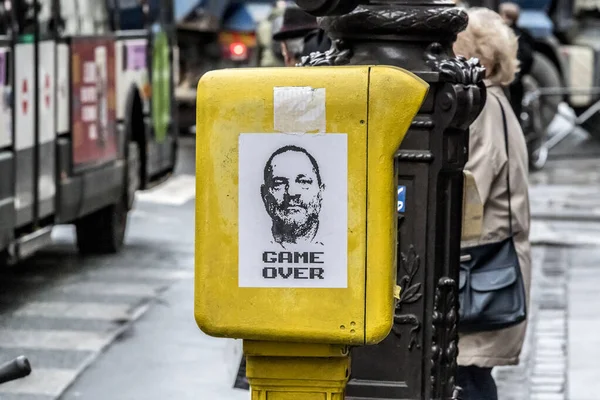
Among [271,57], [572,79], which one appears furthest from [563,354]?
[572,79]

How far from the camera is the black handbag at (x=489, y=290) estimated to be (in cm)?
502

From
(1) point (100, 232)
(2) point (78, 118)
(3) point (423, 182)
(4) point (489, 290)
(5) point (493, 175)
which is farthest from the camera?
(1) point (100, 232)

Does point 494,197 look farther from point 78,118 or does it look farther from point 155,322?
point 78,118

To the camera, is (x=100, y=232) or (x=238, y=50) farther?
(x=238, y=50)

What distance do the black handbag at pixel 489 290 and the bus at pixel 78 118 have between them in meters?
4.43

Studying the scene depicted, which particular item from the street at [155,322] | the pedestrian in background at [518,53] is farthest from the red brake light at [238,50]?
the street at [155,322]

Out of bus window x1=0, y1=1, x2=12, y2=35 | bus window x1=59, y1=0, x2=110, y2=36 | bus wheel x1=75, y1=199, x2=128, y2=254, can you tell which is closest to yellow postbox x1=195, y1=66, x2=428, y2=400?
bus window x1=0, y1=1, x2=12, y2=35

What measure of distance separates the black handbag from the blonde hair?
2.15ft

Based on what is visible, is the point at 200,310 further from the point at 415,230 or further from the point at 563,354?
the point at 563,354

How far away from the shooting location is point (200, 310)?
3529 millimetres

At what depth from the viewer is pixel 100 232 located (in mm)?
11672

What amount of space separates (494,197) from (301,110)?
185 cm


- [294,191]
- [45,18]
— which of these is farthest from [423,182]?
[45,18]

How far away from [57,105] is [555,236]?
468 cm
